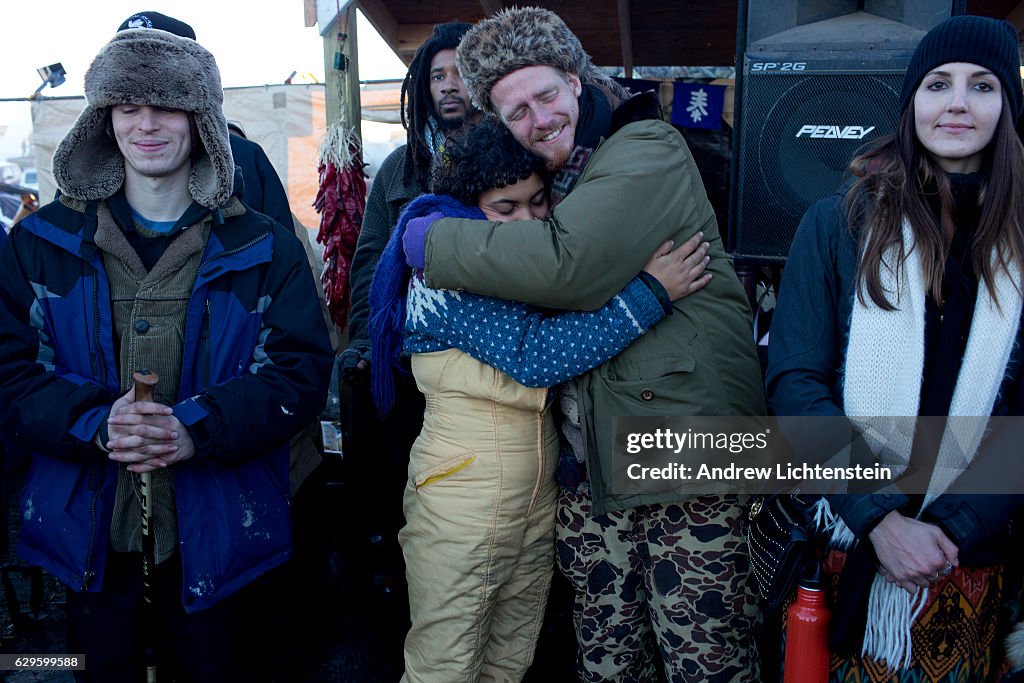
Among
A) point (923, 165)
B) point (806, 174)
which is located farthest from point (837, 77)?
point (923, 165)

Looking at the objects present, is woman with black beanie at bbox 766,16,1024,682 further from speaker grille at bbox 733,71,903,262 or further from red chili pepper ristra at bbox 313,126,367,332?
red chili pepper ristra at bbox 313,126,367,332

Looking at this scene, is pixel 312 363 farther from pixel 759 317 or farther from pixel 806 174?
pixel 759 317

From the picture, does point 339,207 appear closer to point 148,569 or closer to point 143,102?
point 143,102

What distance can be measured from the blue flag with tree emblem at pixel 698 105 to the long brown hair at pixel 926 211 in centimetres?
360

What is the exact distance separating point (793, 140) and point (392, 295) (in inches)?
65.9

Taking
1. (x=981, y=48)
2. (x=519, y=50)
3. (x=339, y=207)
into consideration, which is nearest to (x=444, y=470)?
(x=519, y=50)

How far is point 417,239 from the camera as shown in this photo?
5.56 feet

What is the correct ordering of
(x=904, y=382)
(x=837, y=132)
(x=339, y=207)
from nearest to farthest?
(x=904, y=382)
(x=837, y=132)
(x=339, y=207)

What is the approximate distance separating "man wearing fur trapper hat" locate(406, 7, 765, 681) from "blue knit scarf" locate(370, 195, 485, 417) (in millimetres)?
105

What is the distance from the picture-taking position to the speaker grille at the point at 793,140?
2592 millimetres

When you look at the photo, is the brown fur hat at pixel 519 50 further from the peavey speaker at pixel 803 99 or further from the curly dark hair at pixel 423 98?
the peavey speaker at pixel 803 99

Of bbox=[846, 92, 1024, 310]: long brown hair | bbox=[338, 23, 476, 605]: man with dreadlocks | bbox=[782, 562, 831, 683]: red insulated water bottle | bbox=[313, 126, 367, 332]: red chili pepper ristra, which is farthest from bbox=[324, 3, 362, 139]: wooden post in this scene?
bbox=[782, 562, 831, 683]: red insulated water bottle

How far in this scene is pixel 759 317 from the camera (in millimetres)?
4395
